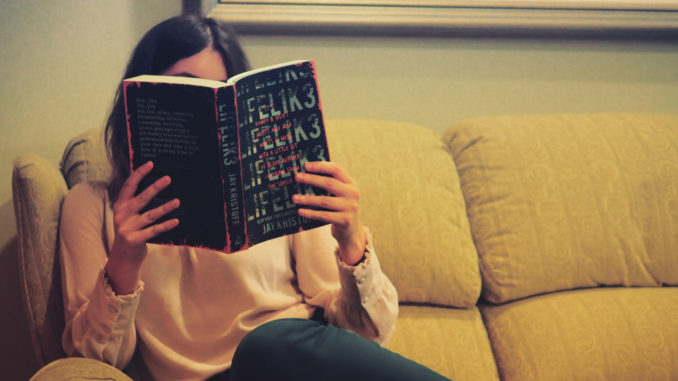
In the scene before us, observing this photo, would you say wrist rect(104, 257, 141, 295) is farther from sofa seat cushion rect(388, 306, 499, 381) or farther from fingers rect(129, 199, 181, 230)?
sofa seat cushion rect(388, 306, 499, 381)

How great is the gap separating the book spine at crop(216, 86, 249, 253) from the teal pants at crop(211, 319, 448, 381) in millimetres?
130

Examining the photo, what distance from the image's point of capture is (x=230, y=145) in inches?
29.6

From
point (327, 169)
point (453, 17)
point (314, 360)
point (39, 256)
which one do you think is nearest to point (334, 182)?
point (327, 169)

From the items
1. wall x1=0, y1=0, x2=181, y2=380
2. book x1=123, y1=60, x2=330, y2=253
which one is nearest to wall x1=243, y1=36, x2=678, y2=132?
wall x1=0, y1=0, x2=181, y2=380

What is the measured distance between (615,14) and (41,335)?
5.30 feet

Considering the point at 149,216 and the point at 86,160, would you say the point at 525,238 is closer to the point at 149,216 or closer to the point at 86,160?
the point at 149,216

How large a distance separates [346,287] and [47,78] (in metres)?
0.99

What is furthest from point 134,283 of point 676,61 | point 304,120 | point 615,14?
point 676,61

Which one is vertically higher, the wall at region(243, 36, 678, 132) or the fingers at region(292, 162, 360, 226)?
the wall at region(243, 36, 678, 132)

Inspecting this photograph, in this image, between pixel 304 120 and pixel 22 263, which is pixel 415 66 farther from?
pixel 22 263

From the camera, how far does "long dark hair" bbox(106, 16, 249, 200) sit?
985mm

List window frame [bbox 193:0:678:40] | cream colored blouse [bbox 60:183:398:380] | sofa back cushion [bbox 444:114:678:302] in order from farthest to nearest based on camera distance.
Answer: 1. window frame [bbox 193:0:678:40]
2. sofa back cushion [bbox 444:114:678:302]
3. cream colored blouse [bbox 60:183:398:380]

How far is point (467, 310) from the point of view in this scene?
52.3 inches

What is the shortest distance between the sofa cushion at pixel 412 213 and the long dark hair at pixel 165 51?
39cm
